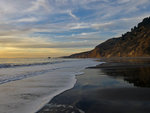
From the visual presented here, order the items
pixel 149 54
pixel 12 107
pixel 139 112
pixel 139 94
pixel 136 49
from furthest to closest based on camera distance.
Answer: pixel 136 49 < pixel 149 54 < pixel 139 94 < pixel 12 107 < pixel 139 112

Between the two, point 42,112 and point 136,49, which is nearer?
point 42,112

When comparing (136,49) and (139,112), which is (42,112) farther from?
(136,49)

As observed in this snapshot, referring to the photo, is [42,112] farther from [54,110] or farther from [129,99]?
[129,99]

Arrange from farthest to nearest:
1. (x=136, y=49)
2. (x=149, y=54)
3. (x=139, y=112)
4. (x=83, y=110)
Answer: (x=136, y=49), (x=149, y=54), (x=83, y=110), (x=139, y=112)

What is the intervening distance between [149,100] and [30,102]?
4265 mm

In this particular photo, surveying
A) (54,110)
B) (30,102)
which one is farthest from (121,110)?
(30,102)

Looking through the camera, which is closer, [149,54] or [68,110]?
[68,110]

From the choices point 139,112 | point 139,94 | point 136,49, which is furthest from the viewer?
point 136,49

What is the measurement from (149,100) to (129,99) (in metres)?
0.67

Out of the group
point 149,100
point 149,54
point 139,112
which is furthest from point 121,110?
point 149,54

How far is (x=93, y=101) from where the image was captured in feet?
17.8

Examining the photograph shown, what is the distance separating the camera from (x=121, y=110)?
14.6 feet

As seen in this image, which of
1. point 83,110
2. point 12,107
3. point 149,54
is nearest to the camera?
point 83,110

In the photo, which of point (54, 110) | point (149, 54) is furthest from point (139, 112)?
point (149, 54)
